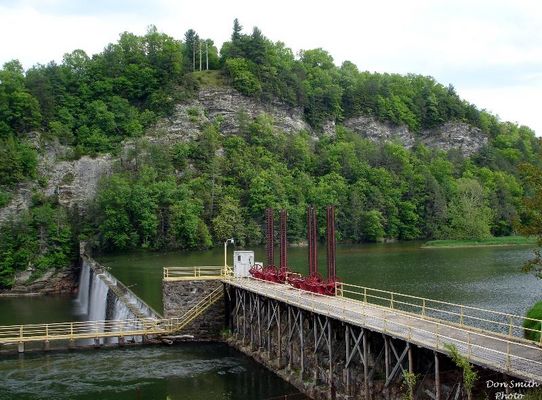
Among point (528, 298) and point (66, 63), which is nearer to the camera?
point (528, 298)

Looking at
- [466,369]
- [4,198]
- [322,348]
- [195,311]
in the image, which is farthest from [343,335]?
[4,198]

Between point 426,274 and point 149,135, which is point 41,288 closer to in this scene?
point 149,135

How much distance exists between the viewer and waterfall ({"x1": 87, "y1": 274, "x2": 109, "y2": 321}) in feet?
168

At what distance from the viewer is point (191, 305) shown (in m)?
40.1

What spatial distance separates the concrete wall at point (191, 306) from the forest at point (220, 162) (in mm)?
46597

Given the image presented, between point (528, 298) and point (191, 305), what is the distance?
27705 millimetres

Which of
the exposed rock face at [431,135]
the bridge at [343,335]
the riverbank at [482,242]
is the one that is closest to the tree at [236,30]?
the exposed rock face at [431,135]

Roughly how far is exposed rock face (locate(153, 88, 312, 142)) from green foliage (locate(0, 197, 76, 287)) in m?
30.7

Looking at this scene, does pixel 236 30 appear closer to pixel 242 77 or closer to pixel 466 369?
pixel 242 77

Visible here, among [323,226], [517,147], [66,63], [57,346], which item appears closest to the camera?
[57,346]

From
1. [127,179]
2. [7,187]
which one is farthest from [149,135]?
[7,187]

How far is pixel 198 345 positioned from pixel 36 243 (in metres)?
A: 53.0

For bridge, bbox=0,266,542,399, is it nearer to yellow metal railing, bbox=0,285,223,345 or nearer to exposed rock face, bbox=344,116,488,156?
yellow metal railing, bbox=0,285,223,345

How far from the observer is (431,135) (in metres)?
163
